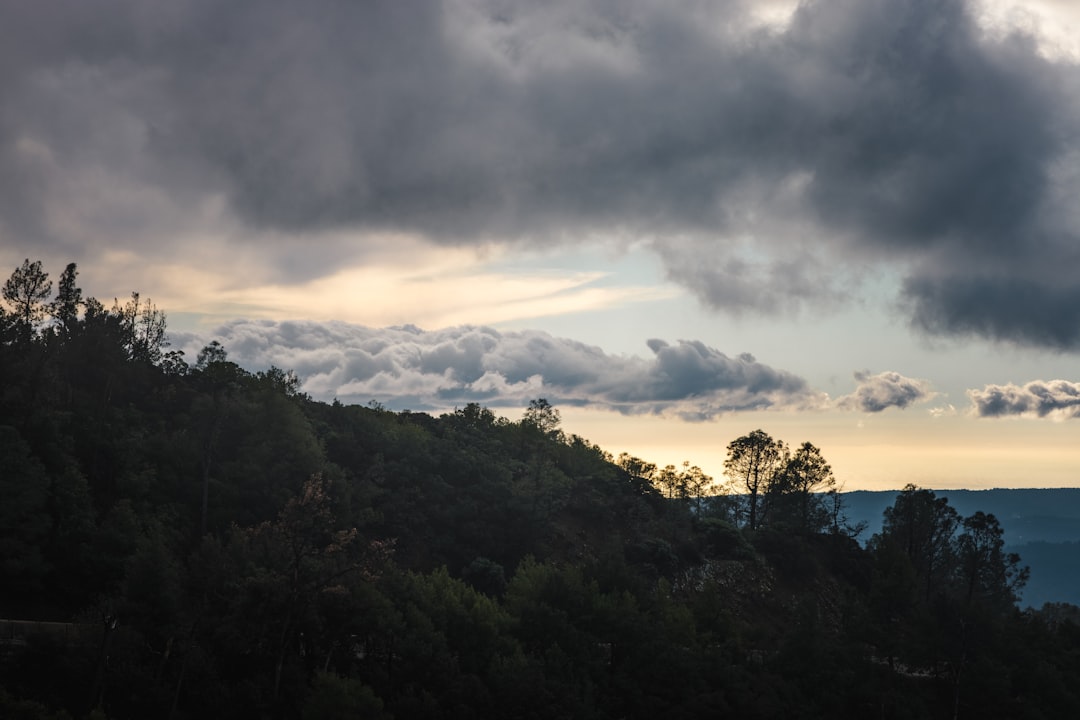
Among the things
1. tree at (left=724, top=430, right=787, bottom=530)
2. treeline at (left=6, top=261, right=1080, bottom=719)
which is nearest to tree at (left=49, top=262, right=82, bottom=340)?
treeline at (left=6, top=261, right=1080, bottom=719)

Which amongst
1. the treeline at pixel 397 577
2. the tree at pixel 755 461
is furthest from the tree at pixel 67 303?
the tree at pixel 755 461

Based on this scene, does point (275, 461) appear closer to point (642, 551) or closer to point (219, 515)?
point (219, 515)

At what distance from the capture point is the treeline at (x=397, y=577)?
58000mm

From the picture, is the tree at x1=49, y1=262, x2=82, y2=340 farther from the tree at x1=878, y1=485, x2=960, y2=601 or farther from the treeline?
the tree at x1=878, y1=485, x2=960, y2=601

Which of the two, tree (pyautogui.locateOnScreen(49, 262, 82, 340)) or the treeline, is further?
tree (pyautogui.locateOnScreen(49, 262, 82, 340))

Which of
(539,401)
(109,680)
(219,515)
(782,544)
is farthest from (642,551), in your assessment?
(109,680)

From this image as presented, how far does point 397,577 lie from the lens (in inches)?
2660

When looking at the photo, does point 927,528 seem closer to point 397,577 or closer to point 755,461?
point 755,461

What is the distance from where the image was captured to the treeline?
190ft

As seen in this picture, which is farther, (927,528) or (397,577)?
(927,528)

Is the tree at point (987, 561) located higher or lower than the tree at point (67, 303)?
lower

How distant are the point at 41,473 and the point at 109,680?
32.1 m

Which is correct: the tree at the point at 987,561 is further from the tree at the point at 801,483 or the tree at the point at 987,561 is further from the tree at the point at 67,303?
Result: the tree at the point at 67,303

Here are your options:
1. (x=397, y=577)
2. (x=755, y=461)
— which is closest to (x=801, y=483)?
(x=755, y=461)
